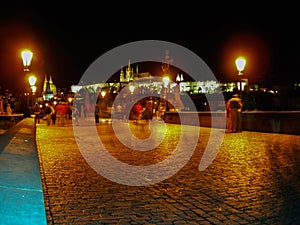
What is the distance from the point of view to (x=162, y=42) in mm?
48812

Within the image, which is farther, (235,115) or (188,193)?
(235,115)

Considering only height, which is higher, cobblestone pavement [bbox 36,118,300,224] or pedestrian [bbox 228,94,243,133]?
pedestrian [bbox 228,94,243,133]

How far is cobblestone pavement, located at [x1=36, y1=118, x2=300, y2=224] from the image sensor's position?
16.9 feet

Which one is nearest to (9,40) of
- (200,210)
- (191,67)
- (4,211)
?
(200,210)

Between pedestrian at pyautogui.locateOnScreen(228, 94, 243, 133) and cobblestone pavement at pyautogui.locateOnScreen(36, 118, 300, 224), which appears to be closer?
cobblestone pavement at pyautogui.locateOnScreen(36, 118, 300, 224)

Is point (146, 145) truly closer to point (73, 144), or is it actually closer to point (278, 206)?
point (73, 144)

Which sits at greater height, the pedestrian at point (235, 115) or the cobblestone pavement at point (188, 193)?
the pedestrian at point (235, 115)

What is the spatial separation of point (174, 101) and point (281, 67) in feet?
40.9

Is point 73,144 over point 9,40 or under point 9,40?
under

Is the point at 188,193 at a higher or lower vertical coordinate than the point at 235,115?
lower

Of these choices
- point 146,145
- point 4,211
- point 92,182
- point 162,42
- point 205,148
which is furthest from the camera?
point 162,42

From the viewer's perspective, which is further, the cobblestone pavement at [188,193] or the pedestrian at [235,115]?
the pedestrian at [235,115]

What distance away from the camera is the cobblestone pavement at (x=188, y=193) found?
5.14m

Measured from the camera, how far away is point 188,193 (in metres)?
6.42
